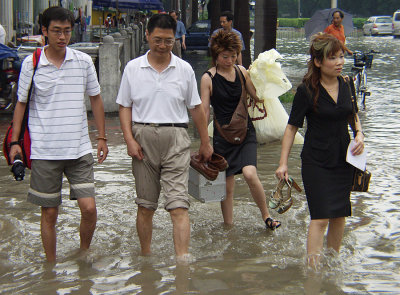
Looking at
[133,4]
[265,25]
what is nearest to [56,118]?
[265,25]

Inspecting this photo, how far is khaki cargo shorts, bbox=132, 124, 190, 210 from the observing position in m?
5.28

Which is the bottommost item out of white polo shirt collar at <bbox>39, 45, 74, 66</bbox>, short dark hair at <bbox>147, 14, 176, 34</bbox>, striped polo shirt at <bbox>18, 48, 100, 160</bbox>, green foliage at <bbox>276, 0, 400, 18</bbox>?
striped polo shirt at <bbox>18, 48, 100, 160</bbox>

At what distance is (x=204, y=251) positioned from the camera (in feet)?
19.5

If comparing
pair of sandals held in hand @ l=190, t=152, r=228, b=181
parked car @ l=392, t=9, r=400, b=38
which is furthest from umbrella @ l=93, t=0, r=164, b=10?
parked car @ l=392, t=9, r=400, b=38

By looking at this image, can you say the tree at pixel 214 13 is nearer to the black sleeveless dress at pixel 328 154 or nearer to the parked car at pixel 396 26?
the black sleeveless dress at pixel 328 154

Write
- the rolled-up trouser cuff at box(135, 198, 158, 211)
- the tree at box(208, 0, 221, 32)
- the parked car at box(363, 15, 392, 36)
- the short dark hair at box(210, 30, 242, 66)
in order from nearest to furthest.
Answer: the rolled-up trouser cuff at box(135, 198, 158, 211)
the short dark hair at box(210, 30, 242, 66)
the tree at box(208, 0, 221, 32)
the parked car at box(363, 15, 392, 36)

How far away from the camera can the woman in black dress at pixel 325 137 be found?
5.01 m

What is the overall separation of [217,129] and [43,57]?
1872 millimetres

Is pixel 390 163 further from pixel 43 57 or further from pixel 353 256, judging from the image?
pixel 43 57

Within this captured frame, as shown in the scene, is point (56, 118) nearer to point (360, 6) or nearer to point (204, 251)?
point (204, 251)

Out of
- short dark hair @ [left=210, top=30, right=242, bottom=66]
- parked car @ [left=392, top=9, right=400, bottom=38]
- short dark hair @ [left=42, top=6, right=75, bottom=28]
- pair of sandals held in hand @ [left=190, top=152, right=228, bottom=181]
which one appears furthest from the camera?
parked car @ [left=392, top=9, right=400, bottom=38]

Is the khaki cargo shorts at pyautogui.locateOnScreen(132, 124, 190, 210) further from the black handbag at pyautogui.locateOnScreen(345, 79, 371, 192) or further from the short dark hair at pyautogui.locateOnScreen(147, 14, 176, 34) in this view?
the black handbag at pyautogui.locateOnScreen(345, 79, 371, 192)

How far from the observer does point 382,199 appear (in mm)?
7762

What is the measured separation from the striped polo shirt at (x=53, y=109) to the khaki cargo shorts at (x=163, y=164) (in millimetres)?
468
